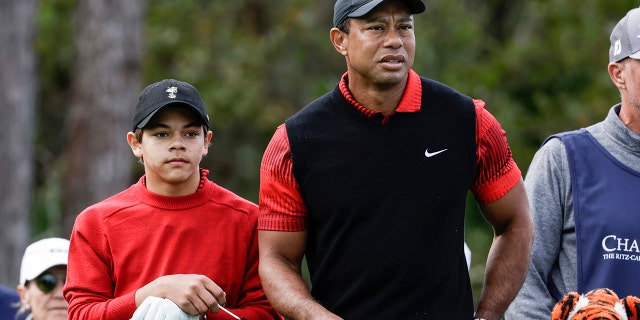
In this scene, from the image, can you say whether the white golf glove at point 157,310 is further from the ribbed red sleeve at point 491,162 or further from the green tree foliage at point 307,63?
the green tree foliage at point 307,63

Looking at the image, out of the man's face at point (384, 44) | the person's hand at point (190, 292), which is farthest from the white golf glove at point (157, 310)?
the man's face at point (384, 44)

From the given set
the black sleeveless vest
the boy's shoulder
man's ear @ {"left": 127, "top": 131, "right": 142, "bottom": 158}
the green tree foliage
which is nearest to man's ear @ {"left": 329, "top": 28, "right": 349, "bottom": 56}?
the black sleeveless vest

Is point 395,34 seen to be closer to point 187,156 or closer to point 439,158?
point 439,158

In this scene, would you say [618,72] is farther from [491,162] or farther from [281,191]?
[281,191]

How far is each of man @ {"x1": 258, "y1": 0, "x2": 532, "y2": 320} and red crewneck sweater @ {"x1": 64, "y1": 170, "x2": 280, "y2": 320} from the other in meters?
0.18

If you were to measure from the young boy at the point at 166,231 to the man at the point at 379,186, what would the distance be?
199 mm

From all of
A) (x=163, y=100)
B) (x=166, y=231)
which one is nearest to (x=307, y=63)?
(x=163, y=100)

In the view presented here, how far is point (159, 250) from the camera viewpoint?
14.3ft

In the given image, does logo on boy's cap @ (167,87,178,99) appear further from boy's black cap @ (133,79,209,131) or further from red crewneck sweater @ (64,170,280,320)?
red crewneck sweater @ (64,170,280,320)

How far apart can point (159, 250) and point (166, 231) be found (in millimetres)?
72

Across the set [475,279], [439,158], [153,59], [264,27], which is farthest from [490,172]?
[264,27]

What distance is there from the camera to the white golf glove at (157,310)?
4047 millimetres

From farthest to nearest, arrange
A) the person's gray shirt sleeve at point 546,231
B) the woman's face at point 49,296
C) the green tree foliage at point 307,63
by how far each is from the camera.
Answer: the green tree foliage at point 307,63, the woman's face at point 49,296, the person's gray shirt sleeve at point 546,231

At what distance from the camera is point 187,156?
443cm
